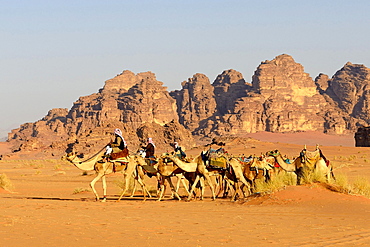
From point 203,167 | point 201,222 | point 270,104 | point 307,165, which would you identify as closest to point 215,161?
point 203,167

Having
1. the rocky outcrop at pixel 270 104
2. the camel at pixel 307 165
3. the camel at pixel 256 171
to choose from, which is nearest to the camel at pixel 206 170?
the camel at pixel 256 171

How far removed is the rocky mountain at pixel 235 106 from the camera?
154 meters

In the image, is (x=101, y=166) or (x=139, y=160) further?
(x=139, y=160)

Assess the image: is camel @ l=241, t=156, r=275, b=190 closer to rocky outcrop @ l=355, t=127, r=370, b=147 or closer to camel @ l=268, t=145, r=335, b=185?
camel @ l=268, t=145, r=335, b=185

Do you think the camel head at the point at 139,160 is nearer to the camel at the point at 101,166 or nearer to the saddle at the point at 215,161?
the camel at the point at 101,166

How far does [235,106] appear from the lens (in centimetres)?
15562

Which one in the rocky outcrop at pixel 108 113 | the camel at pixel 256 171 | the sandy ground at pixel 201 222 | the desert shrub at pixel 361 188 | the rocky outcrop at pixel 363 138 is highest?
the rocky outcrop at pixel 108 113

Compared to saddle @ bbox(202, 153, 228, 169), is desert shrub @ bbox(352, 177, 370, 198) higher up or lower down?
lower down

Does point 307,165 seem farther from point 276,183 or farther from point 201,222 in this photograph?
point 201,222

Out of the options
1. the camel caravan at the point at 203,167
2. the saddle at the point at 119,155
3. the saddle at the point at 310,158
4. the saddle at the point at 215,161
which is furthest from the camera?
the saddle at the point at 119,155

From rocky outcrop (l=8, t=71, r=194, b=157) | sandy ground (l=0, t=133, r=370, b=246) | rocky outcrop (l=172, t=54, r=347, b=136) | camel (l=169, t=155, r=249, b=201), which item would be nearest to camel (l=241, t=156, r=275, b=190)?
camel (l=169, t=155, r=249, b=201)

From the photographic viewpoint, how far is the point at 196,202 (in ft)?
58.5

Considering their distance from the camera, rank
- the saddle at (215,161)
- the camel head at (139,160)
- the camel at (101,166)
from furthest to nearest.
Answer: the camel head at (139,160), the camel at (101,166), the saddle at (215,161)

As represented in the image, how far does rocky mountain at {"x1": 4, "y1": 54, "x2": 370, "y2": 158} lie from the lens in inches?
6058
